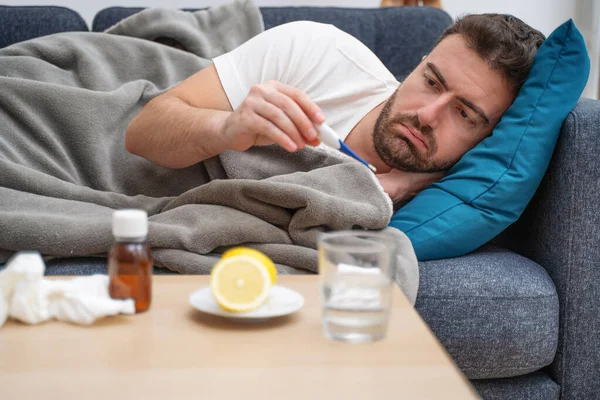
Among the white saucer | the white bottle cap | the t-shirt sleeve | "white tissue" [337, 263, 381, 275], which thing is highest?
the white bottle cap

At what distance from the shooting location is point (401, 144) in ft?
4.68

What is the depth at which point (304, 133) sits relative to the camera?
0.87 metres

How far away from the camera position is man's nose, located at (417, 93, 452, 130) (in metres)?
1.42

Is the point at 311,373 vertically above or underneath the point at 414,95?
above

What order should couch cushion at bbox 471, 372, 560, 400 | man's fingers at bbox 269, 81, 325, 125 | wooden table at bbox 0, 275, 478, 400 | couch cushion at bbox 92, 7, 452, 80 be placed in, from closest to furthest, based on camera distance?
wooden table at bbox 0, 275, 478, 400
man's fingers at bbox 269, 81, 325, 125
couch cushion at bbox 471, 372, 560, 400
couch cushion at bbox 92, 7, 452, 80

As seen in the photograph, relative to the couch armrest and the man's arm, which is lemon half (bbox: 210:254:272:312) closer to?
the man's arm

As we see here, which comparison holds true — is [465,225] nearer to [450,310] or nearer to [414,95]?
[450,310]

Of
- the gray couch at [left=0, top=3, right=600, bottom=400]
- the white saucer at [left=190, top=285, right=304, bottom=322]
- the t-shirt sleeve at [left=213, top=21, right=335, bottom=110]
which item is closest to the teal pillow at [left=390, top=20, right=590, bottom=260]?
the gray couch at [left=0, top=3, right=600, bottom=400]

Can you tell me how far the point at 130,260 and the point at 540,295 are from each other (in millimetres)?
765

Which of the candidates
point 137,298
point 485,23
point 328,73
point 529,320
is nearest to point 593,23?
point 485,23

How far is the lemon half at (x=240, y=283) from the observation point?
2.24 feet

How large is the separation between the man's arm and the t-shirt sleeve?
0.03m

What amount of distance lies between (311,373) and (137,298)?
0.70 ft

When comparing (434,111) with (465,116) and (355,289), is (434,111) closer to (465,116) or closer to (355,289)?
(465,116)
